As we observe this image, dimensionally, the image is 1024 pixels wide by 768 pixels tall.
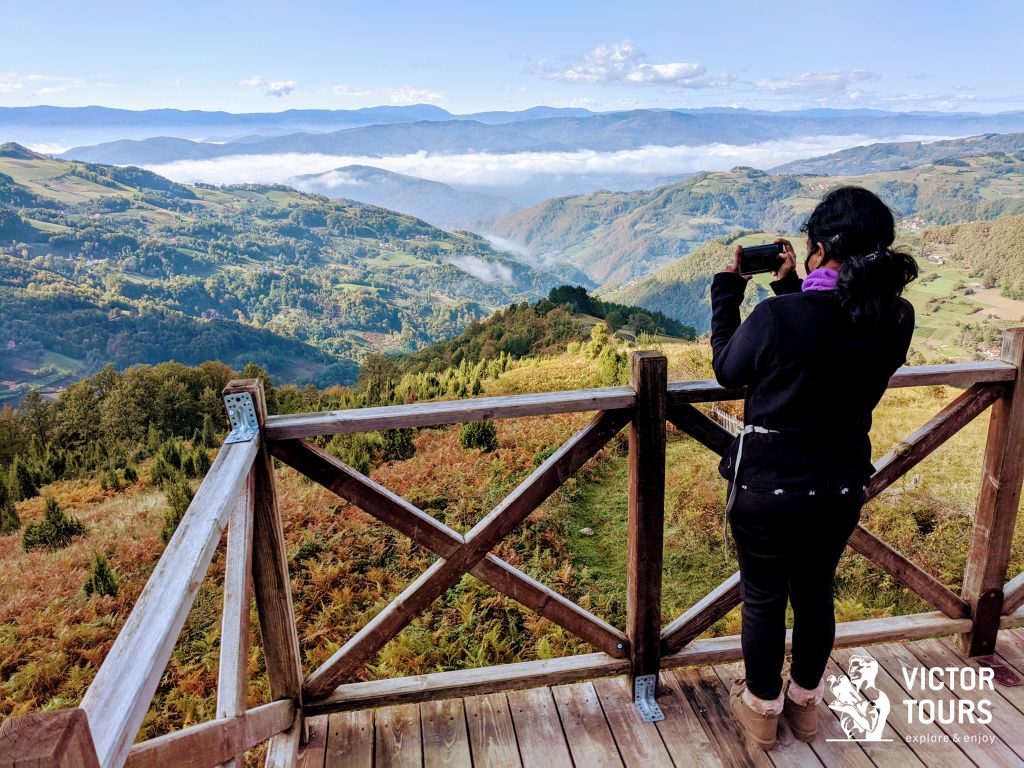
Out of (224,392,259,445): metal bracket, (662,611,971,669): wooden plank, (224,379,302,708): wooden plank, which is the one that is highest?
(224,392,259,445): metal bracket

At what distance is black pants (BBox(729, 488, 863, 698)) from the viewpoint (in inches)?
82.0

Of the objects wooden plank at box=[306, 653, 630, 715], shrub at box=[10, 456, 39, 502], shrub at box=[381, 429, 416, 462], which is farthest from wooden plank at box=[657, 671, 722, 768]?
shrub at box=[10, 456, 39, 502]

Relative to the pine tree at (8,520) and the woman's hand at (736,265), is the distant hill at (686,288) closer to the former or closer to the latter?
the pine tree at (8,520)

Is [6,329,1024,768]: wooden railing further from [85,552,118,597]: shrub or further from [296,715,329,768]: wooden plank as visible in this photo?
[85,552,118,597]: shrub

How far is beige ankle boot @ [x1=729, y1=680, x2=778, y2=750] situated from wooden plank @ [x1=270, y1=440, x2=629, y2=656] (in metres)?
0.71

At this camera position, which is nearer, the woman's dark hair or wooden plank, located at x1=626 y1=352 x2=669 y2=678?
the woman's dark hair

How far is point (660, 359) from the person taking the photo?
251 centimetres

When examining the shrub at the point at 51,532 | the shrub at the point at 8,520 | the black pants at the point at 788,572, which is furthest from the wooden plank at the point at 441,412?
the shrub at the point at 8,520

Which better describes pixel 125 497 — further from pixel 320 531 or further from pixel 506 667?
pixel 506 667

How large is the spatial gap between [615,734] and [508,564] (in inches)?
33.5

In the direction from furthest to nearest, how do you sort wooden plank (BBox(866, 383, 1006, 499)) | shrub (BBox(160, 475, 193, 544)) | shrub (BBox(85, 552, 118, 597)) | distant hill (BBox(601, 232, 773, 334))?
1. distant hill (BBox(601, 232, 773, 334))
2. shrub (BBox(160, 475, 193, 544))
3. shrub (BBox(85, 552, 118, 597))
4. wooden plank (BBox(866, 383, 1006, 499))

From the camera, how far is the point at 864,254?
6.15ft

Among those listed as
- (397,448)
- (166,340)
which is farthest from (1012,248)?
(166,340)

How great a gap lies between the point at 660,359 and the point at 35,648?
5.78m
